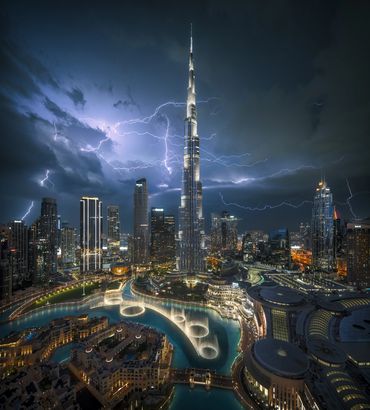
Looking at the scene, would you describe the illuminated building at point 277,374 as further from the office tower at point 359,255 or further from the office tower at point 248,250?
the office tower at point 248,250

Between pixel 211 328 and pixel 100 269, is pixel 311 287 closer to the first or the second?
pixel 211 328

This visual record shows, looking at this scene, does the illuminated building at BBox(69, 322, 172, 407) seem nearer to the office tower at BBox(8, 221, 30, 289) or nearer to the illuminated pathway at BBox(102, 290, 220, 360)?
the illuminated pathway at BBox(102, 290, 220, 360)

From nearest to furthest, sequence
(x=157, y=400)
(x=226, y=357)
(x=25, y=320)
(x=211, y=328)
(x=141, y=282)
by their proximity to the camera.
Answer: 1. (x=157, y=400)
2. (x=226, y=357)
3. (x=211, y=328)
4. (x=25, y=320)
5. (x=141, y=282)

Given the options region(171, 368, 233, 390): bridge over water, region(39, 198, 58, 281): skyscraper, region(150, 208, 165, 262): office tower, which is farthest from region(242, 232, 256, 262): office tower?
region(171, 368, 233, 390): bridge over water

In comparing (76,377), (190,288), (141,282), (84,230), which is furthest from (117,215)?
(76,377)

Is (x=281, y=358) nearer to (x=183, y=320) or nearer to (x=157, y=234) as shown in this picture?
(x=183, y=320)

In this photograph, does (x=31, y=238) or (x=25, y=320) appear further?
(x=31, y=238)
